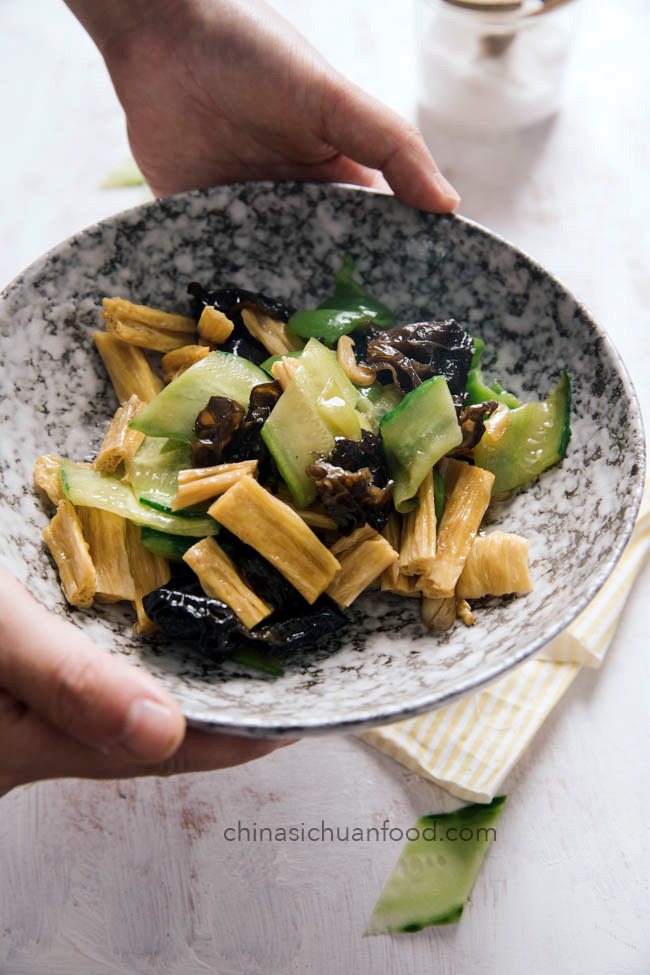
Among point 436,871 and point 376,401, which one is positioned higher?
point 376,401

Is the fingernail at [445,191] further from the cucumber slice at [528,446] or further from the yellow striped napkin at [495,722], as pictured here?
the yellow striped napkin at [495,722]

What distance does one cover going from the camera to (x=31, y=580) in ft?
6.20

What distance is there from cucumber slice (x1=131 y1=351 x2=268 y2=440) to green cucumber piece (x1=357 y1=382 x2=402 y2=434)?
0.31 meters

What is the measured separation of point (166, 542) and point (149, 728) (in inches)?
23.8

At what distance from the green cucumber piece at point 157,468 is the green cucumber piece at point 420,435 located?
55 cm

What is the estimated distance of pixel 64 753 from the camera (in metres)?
1.73

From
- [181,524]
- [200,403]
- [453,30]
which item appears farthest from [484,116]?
[181,524]

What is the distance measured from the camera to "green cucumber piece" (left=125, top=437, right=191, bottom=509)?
2.03 meters

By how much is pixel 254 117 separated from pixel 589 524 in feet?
5.70

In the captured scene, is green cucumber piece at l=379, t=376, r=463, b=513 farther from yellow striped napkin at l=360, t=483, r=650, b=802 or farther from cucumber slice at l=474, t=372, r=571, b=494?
yellow striped napkin at l=360, t=483, r=650, b=802

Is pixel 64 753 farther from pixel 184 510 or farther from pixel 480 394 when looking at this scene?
pixel 480 394

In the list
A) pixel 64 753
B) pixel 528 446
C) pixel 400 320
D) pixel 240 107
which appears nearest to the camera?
pixel 64 753

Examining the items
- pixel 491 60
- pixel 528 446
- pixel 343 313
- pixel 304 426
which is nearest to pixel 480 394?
pixel 528 446

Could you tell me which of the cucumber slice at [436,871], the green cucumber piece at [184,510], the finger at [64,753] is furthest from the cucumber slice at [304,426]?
the cucumber slice at [436,871]
